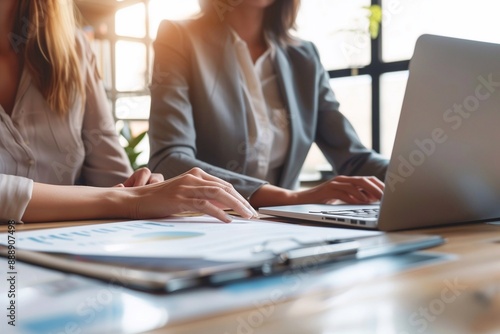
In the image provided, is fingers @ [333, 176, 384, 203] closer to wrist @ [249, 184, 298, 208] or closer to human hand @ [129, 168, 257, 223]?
wrist @ [249, 184, 298, 208]

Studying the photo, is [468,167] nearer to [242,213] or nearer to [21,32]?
[242,213]

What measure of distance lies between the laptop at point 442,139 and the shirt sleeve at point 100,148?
0.76 m

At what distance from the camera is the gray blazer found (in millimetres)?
1344

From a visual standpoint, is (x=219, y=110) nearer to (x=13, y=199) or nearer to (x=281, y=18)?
(x=281, y=18)

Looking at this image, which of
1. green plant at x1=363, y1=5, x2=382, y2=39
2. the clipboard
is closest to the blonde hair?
the clipboard

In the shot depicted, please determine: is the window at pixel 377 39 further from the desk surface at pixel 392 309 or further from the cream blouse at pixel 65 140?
the desk surface at pixel 392 309

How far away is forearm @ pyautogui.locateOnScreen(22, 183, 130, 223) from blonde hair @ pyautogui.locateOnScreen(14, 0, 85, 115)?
54cm

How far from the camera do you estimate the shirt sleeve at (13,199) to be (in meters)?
0.78

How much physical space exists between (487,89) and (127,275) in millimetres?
523

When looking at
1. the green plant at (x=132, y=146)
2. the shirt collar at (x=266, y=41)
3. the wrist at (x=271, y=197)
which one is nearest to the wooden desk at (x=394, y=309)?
the wrist at (x=271, y=197)

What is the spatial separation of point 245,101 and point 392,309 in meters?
1.18

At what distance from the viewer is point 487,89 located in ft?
2.18

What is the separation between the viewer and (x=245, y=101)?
4.86ft

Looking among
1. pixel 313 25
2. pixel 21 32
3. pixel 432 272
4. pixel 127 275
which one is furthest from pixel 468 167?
pixel 313 25
